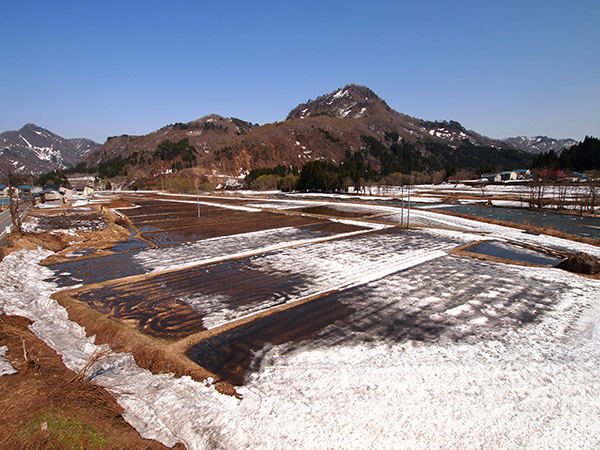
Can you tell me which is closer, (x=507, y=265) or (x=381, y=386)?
(x=381, y=386)

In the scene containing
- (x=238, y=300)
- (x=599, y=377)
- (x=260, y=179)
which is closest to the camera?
(x=599, y=377)

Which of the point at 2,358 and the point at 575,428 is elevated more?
the point at 2,358

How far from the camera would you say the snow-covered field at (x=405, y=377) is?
591 centimetres

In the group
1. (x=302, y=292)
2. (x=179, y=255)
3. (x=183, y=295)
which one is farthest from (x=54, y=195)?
(x=302, y=292)

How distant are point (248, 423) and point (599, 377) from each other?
7.92 metres

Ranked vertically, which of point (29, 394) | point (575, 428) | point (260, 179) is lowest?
point (575, 428)

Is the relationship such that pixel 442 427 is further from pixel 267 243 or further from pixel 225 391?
pixel 267 243

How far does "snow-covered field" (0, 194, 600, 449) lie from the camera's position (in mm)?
5906

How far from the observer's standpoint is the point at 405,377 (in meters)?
7.48

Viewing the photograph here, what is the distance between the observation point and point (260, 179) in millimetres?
112500

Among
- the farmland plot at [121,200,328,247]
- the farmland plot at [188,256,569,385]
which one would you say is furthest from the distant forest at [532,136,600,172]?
the farmland plot at [188,256,569,385]

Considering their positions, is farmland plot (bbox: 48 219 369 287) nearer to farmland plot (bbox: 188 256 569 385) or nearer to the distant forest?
farmland plot (bbox: 188 256 569 385)

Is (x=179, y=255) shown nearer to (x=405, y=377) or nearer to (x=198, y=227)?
(x=198, y=227)

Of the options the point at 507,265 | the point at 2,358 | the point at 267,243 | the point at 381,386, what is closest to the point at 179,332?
the point at 2,358
